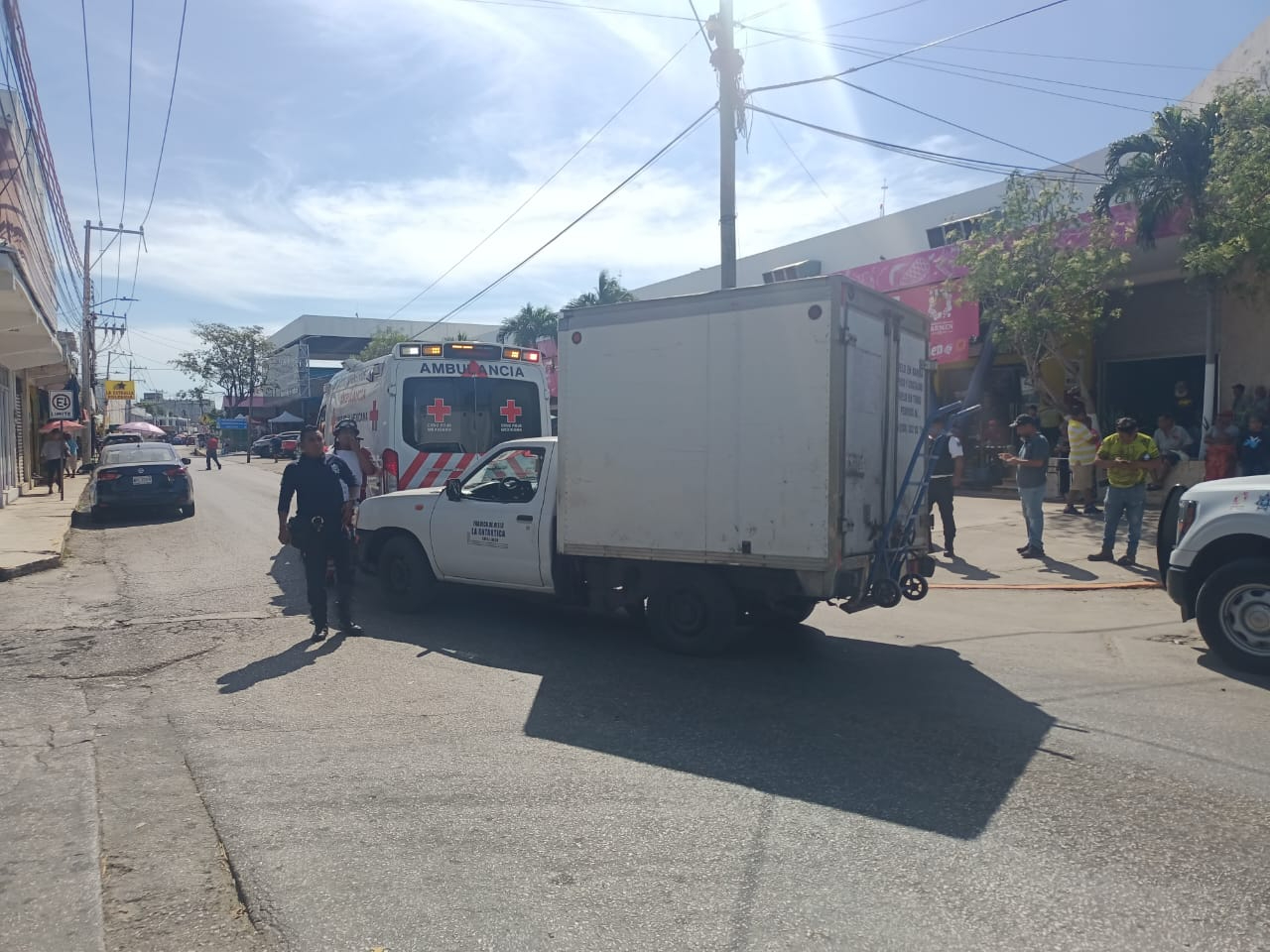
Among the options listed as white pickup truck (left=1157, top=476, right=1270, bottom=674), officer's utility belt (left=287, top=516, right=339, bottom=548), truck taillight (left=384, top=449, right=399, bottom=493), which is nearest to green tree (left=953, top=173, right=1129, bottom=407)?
white pickup truck (left=1157, top=476, right=1270, bottom=674)

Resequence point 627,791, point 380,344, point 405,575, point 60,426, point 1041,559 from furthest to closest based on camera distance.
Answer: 1. point 380,344
2. point 60,426
3. point 1041,559
4. point 405,575
5. point 627,791

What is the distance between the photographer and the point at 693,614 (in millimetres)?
7051

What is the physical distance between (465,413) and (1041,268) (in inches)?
431

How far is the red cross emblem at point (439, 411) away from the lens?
427 inches

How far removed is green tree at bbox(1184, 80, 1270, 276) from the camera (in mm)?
12883

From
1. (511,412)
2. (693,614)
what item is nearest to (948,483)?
(511,412)

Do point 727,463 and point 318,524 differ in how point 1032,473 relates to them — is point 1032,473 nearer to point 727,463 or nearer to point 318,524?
point 727,463

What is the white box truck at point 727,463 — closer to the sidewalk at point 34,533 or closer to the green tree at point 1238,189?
the sidewalk at point 34,533

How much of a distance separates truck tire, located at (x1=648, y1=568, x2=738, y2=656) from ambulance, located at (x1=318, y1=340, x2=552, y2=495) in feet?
12.8

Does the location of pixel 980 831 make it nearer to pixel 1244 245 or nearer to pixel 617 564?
pixel 617 564

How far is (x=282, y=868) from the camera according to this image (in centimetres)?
374

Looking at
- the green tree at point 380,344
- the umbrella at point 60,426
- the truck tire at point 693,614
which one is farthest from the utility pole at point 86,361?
the truck tire at point 693,614

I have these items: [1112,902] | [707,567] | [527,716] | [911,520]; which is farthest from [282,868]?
[911,520]

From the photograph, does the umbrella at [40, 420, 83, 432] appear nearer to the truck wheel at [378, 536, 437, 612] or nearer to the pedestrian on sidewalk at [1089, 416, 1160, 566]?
the truck wheel at [378, 536, 437, 612]
